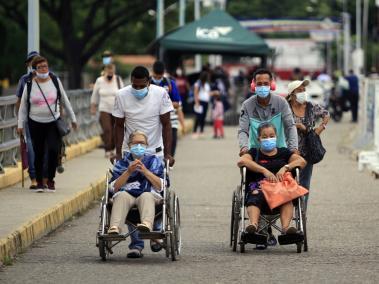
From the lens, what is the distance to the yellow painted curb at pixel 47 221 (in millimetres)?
11633

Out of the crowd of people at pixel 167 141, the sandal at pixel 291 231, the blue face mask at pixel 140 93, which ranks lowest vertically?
the sandal at pixel 291 231

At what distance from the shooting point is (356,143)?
27703 mm

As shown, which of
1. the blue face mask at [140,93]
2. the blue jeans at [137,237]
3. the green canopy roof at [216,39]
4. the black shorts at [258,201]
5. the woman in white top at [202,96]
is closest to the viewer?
the blue jeans at [137,237]

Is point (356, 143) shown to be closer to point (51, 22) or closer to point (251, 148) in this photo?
point (251, 148)

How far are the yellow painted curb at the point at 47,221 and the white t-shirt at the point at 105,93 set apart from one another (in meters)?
4.88

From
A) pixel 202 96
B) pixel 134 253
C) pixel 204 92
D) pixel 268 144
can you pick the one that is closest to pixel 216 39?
pixel 204 92

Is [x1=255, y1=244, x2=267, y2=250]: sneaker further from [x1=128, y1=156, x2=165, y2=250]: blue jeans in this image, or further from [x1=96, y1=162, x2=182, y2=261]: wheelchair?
[x1=128, y1=156, x2=165, y2=250]: blue jeans

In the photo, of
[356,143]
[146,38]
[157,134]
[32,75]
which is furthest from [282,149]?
[146,38]

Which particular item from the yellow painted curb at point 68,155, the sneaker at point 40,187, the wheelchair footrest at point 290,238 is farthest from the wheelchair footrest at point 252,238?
the yellow painted curb at point 68,155

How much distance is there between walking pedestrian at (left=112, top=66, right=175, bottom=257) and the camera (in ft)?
39.9

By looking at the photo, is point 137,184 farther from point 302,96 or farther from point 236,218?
point 302,96

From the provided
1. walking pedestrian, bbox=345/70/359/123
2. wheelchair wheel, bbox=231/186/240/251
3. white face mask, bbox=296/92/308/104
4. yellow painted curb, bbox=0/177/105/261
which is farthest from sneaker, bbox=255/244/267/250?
walking pedestrian, bbox=345/70/359/123

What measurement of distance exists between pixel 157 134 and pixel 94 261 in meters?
1.46

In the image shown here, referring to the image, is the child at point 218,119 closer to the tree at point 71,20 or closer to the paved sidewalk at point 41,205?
the paved sidewalk at point 41,205
